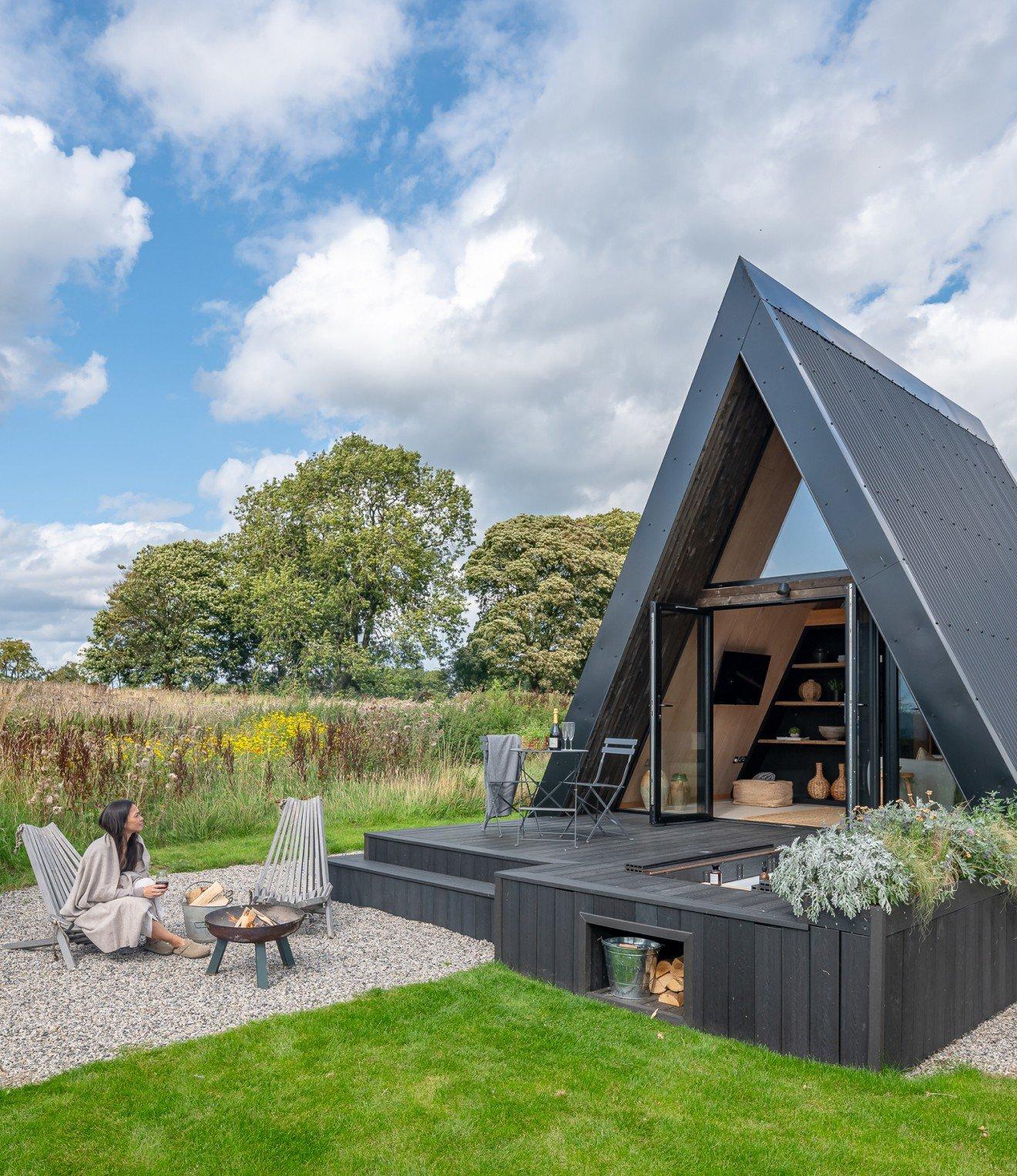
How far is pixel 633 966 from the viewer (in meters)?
4.43

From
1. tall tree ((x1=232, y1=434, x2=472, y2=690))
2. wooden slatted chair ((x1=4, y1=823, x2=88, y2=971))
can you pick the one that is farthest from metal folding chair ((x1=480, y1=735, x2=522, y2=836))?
tall tree ((x1=232, y1=434, x2=472, y2=690))

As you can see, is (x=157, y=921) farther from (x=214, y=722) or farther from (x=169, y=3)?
(x=169, y=3)

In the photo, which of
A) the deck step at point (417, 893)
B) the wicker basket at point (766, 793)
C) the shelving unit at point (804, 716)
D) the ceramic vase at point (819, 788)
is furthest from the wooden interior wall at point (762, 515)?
the deck step at point (417, 893)

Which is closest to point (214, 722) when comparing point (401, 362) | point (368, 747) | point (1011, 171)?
point (368, 747)

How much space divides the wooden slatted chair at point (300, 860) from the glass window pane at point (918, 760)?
3.97 m

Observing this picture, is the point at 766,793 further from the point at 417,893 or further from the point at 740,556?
the point at 417,893

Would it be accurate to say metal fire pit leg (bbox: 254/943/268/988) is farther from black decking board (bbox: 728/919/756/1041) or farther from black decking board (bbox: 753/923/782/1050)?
black decking board (bbox: 753/923/782/1050)

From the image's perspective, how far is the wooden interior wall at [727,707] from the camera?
308 inches

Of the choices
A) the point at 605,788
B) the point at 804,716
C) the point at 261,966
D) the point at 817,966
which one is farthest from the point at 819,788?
the point at 261,966

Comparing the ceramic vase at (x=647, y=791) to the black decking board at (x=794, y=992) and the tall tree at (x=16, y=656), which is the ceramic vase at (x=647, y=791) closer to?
the black decking board at (x=794, y=992)

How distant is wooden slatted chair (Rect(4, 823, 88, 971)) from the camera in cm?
503

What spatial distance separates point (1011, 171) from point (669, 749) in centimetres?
730

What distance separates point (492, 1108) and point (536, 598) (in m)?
21.9

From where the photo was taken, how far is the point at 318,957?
5.21m
